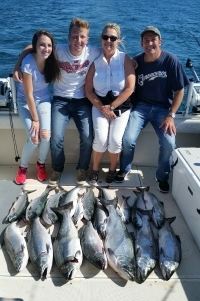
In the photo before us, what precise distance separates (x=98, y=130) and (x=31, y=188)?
Answer: 880mm

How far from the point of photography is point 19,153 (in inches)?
166

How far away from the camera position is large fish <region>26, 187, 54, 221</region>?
332 cm

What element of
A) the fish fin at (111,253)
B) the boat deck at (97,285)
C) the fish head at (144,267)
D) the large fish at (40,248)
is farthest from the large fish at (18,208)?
the fish head at (144,267)

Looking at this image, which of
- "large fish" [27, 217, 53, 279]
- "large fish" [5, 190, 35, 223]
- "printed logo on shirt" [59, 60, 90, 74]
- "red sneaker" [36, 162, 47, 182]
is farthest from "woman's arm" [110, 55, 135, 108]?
"large fish" [27, 217, 53, 279]

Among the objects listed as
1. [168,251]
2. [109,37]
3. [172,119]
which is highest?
[109,37]

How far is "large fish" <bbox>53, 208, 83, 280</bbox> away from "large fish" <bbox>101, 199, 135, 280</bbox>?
9.2 inches

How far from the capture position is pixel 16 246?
2.92 metres

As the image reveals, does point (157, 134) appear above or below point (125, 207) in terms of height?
above

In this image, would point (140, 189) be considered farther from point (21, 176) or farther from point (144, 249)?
point (21, 176)

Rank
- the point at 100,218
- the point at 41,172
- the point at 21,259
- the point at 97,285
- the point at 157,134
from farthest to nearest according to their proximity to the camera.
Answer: the point at 41,172 < the point at 157,134 < the point at 100,218 < the point at 21,259 < the point at 97,285

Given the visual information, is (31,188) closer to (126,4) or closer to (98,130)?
(98,130)

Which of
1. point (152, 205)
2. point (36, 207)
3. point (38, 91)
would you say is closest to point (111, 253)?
point (152, 205)

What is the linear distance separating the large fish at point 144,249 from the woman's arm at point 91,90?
1.16 m

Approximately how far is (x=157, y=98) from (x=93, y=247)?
166 cm
